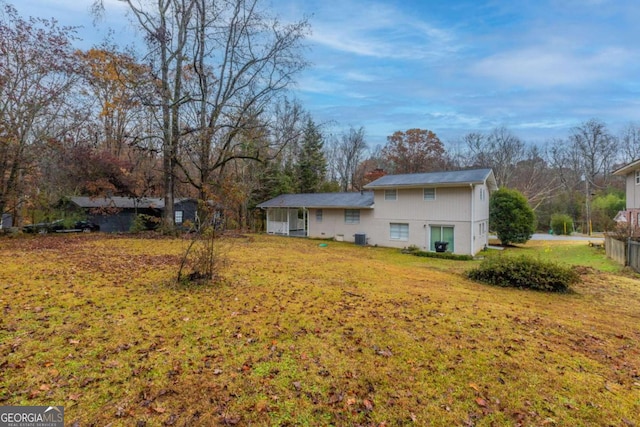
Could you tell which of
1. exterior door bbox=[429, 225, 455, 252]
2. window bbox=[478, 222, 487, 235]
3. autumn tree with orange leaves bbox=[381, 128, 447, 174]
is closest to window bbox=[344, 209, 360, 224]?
exterior door bbox=[429, 225, 455, 252]

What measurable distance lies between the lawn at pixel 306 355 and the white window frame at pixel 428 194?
34.9 feet

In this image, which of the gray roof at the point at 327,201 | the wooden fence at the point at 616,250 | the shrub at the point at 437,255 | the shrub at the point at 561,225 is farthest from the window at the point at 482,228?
the shrub at the point at 561,225

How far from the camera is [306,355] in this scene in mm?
3789

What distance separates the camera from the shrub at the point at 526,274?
26.8 ft

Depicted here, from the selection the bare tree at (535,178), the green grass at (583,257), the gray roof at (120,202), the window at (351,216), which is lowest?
the green grass at (583,257)

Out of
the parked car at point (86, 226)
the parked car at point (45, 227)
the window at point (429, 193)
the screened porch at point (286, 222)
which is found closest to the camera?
the window at point (429, 193)

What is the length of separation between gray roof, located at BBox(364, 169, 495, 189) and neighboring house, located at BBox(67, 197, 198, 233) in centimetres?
1479

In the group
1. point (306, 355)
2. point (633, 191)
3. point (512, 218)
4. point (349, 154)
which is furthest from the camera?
point (349, 154)

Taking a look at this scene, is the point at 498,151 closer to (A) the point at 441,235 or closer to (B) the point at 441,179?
(B) the point at 441,179

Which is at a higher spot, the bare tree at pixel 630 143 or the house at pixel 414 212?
the bare tree at pixel 630 143

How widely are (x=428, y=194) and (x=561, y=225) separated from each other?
856 inches

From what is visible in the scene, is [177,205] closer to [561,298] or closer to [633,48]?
[561,298]

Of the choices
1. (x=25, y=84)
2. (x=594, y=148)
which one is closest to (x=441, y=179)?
(x=25, y=84)

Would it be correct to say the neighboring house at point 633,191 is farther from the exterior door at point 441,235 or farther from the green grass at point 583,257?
the exterior door at point 441,235
